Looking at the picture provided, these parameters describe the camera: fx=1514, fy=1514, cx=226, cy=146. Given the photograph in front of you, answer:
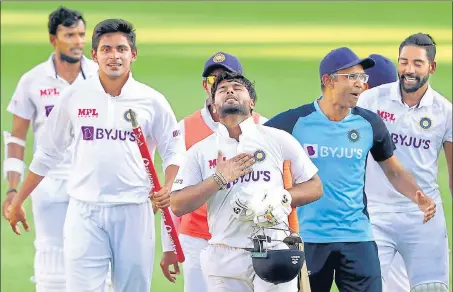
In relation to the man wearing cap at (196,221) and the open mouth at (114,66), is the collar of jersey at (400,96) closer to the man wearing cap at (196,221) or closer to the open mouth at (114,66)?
the man wearing cap at (196,221)

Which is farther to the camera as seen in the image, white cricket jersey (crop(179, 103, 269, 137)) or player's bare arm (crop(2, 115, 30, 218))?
player's bare arm (crop(2, 115, 30, 218))

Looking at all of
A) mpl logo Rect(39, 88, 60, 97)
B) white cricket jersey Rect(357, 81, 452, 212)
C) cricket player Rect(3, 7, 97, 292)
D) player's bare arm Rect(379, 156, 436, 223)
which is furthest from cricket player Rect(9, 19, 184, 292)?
mpl logo Rect(39, 88, 60, 97)

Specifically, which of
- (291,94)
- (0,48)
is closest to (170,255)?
(291,94)

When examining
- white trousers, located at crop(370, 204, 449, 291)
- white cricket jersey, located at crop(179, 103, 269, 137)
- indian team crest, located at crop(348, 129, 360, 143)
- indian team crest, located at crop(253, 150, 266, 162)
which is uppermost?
white cricket jersey, located at crop(179, 103, 269, 137)

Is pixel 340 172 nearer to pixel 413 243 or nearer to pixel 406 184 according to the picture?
pixel 406 184

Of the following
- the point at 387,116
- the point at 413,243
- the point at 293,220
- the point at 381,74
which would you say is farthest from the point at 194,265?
the point at 381,74

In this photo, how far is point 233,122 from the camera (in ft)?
24.9

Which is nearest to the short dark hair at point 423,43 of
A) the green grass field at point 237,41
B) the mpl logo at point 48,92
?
the mpl logo at point 48,92

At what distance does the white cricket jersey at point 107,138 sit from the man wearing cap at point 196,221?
265 millimetres

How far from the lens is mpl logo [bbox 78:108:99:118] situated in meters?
8.55

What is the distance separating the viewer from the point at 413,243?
31.4ft

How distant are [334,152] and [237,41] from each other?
70.8 feet

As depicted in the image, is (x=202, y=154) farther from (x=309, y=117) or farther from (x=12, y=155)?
(x=12, y=155)

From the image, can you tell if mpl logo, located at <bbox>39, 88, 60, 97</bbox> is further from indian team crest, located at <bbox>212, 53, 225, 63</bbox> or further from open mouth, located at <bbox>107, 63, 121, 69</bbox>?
open mouth, located at <bbox>107, 63, 121, 69</bbox>
